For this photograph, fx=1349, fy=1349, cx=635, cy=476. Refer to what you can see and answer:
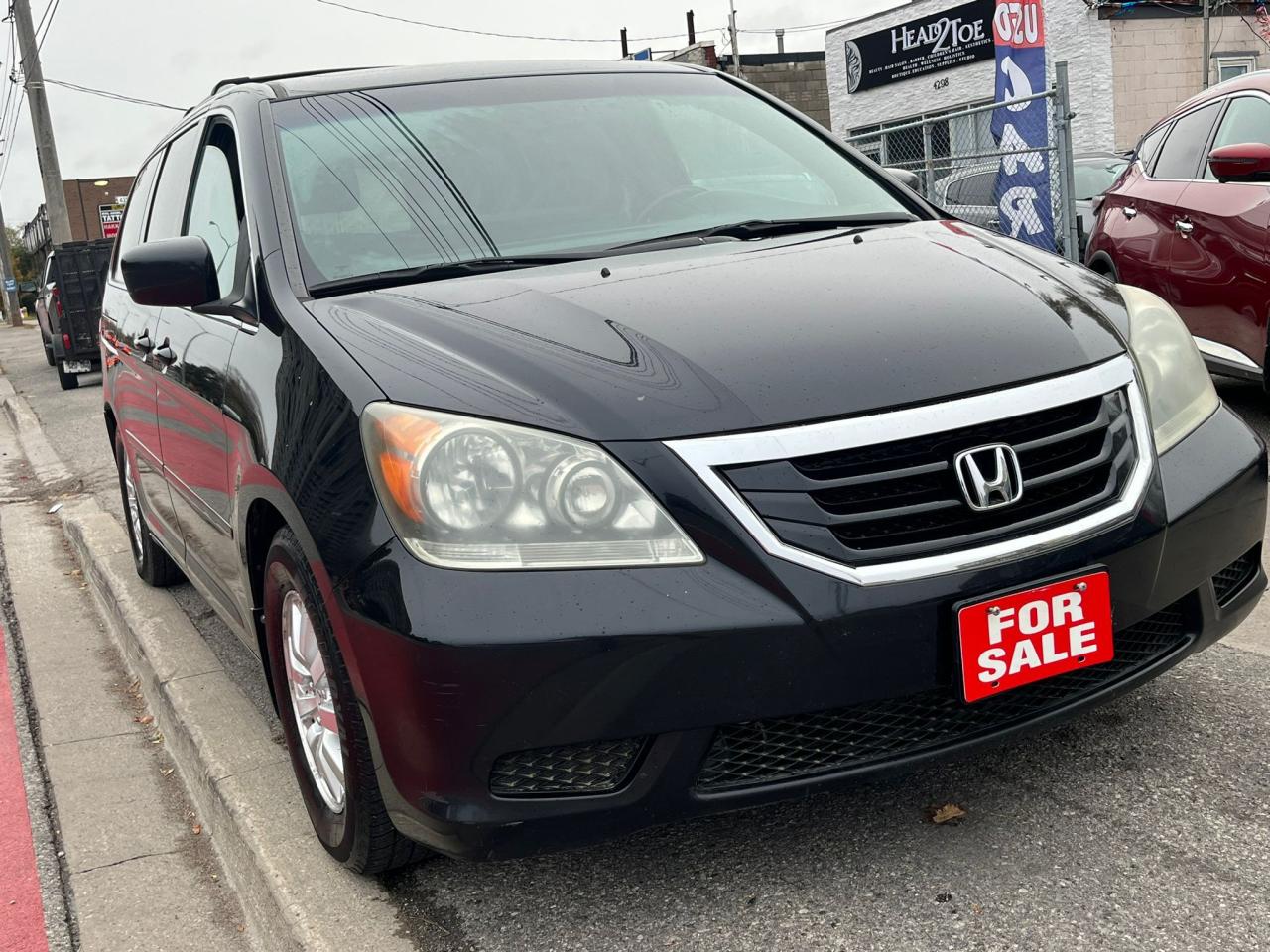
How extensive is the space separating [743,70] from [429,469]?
37.0 meters

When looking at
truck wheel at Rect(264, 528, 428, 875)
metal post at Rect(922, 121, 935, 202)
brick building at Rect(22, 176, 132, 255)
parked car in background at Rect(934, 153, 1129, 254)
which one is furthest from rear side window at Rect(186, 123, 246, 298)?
brick building at Rect(22, 176, 132, 255)

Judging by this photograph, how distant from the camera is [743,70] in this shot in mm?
37344

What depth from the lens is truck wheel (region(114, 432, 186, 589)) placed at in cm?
505

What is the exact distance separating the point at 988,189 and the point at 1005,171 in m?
0.76

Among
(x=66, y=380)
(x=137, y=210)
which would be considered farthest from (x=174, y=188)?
(x=66, y=380)

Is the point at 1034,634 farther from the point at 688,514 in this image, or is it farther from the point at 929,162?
the point at 929,162

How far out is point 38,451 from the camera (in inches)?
413

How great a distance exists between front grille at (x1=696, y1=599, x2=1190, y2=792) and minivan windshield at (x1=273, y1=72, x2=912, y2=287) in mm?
1276

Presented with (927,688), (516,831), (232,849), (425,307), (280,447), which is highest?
(425,307)

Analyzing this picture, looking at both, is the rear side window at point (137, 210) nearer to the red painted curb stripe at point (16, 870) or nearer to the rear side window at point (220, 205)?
the rear side window at point (220, 205)

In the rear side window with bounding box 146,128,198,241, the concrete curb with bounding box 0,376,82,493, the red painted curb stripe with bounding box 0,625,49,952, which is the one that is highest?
the rear side window with bounding box 146,128,198,241

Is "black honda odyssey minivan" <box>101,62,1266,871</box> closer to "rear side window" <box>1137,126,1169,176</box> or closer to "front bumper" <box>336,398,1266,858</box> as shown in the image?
"front bumper" <box>336,398,1266,858</box>

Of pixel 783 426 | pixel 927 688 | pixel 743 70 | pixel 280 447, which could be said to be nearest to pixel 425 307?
pixel 280 447

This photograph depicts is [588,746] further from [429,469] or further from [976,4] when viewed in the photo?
[976,4]
